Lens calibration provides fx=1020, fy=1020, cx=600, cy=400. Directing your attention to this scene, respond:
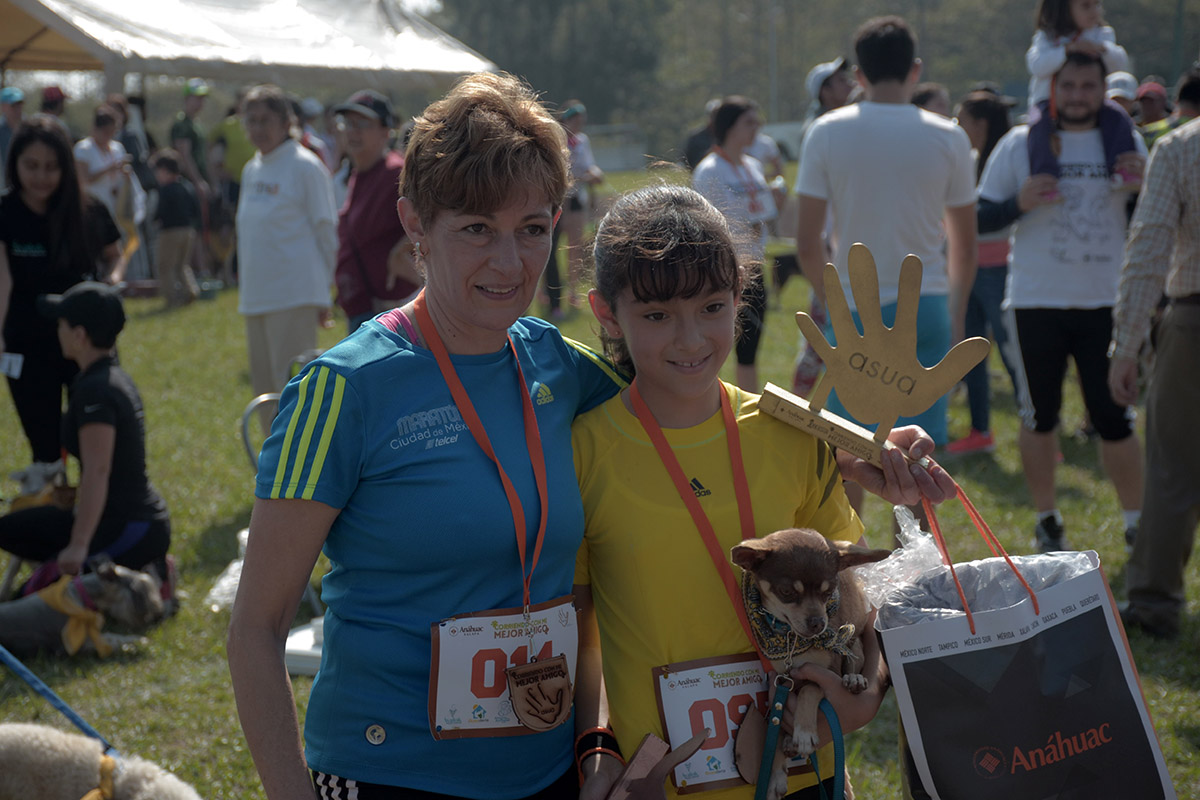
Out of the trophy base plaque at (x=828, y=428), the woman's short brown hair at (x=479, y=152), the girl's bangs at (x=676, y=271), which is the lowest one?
the trophy base plaque at (x=828, y=428)

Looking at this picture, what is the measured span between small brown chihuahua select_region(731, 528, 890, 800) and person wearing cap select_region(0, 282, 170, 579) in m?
3.87

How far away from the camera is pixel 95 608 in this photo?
4.65m

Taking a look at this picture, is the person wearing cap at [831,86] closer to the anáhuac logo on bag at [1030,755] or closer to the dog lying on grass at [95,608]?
the dog lying on grass at [95,608]

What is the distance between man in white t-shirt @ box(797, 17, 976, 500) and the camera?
4340 mm

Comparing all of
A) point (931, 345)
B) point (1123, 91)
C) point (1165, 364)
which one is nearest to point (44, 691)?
point (931, 345)

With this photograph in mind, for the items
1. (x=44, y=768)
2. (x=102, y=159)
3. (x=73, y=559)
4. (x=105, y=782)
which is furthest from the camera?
(x=102, y=159)

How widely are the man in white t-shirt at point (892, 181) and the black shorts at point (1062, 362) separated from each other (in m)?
0.66

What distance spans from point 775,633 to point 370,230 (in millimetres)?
4721

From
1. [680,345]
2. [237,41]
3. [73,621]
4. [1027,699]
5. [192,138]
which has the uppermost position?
[237,41]

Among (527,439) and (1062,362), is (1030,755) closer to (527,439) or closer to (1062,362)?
(527,439)

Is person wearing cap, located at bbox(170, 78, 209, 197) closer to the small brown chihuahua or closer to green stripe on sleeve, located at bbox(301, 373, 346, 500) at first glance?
green stripe on sleeve, located at bbox(301, 373, 346, 500)

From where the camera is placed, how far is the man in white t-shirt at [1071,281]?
15.7 feet

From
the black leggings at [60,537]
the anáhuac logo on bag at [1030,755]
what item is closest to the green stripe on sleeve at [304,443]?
the anáhuac logo on bag at [1030,755]

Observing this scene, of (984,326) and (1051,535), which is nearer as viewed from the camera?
(1051,535)
